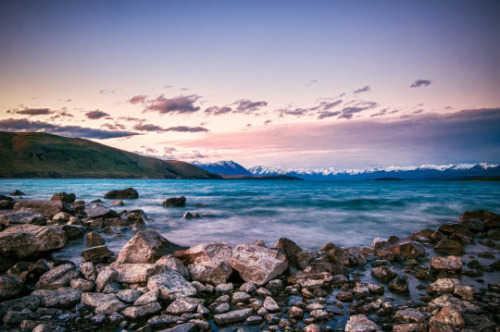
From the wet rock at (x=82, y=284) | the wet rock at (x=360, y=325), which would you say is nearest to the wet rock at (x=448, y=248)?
the wet rock at (x=360, y=325)

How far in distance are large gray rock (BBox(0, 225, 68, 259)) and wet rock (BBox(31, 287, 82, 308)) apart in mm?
3286

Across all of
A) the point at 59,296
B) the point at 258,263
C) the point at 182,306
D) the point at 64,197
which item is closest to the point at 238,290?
the point at 258,263

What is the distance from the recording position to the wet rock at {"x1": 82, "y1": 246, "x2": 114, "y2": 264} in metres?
9.12

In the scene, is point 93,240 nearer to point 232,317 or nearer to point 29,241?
point 29,241

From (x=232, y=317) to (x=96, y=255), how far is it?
5.99 meters

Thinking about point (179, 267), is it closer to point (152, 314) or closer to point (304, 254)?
point (152, 314)

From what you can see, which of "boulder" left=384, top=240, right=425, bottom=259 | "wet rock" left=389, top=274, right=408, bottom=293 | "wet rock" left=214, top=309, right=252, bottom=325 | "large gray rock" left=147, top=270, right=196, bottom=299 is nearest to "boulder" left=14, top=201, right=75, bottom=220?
"large gray rock" left=147, top=270, right=196, bottom=299

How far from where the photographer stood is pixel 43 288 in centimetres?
665

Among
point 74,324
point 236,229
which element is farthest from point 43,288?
point 236,229

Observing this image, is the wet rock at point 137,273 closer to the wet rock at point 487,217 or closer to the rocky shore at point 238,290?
the rocky shore at point 238,290

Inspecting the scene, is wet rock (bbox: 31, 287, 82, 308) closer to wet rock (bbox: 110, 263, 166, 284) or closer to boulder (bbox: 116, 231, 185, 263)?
wet rock (bbox: 110, 263, 166, 284)

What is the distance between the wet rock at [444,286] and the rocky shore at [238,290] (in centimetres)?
2

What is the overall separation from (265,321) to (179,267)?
3.06 meters

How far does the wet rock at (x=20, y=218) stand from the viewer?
1329 cm
